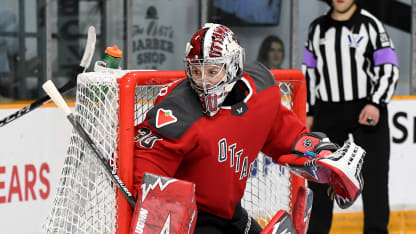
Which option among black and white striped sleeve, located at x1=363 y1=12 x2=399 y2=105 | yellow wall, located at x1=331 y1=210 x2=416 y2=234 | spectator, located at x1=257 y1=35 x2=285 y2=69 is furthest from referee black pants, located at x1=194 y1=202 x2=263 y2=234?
spectator, located at x1=257 y1=35 x2=285 y2=69

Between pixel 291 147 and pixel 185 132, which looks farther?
pixel 291 147

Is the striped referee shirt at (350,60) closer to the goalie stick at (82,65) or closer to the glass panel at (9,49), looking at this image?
the goalie stick at (82,65)

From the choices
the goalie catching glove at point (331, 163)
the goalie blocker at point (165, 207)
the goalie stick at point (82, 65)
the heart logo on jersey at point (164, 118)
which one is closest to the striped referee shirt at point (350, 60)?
the goalie catching glove at point (331, 163)

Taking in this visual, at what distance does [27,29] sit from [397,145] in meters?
2.69

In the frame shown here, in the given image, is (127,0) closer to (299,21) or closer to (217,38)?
(299,21)

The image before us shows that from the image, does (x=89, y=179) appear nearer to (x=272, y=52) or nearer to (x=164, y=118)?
(x=164, y=118)

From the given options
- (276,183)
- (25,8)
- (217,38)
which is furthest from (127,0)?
(217,38)

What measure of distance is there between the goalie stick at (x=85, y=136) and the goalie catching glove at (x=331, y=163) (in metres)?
0.59

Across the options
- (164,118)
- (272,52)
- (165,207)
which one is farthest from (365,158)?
(272,52)

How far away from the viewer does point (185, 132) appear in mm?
2500

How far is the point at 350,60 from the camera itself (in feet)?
14.6

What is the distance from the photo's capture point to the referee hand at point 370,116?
4.34 meters

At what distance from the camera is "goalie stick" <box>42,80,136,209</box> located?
248cm

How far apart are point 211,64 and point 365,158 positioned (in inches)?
79.4
